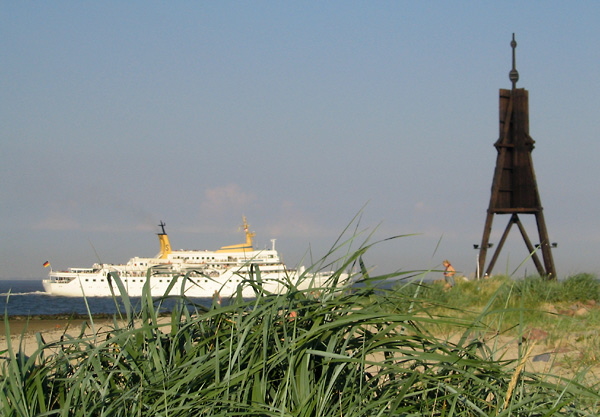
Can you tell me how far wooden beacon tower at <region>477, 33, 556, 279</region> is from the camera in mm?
11359

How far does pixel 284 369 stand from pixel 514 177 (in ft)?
35.5

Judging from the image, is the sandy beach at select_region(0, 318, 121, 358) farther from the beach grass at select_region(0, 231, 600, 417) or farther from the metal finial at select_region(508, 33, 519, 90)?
the metal finial at select_region(508, 33, 519, 90)

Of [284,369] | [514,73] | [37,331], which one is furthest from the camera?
Result: [514,73]

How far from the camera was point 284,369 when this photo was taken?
1771 mm

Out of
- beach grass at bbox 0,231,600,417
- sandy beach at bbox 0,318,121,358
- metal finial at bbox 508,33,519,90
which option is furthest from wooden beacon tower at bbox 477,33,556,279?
beach grass at bbox 0,231,600,417

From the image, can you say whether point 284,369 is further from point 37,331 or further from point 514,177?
point 514,177

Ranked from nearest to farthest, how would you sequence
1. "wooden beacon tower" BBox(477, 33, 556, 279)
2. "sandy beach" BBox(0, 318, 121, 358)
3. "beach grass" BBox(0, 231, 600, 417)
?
1. "beach grass" BBox(0, 231, 600, 417)
2. "sandy beach" BBox(0, 318, 121, 358)
3. "wooden beacon tower" BBox(477, 33, 556, 279)

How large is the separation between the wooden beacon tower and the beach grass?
987 centimetres

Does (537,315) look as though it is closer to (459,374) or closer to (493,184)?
(459,374)

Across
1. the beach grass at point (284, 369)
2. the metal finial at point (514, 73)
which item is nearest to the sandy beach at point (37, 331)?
the beach grass at point (284, 369)

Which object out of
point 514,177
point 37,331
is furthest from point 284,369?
point 514,177

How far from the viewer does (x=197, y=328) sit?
2.00 meters

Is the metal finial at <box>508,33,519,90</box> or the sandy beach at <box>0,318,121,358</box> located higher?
the metal finial at <box>508,33,519,90</box>

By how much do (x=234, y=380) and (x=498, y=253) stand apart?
10458 mm
